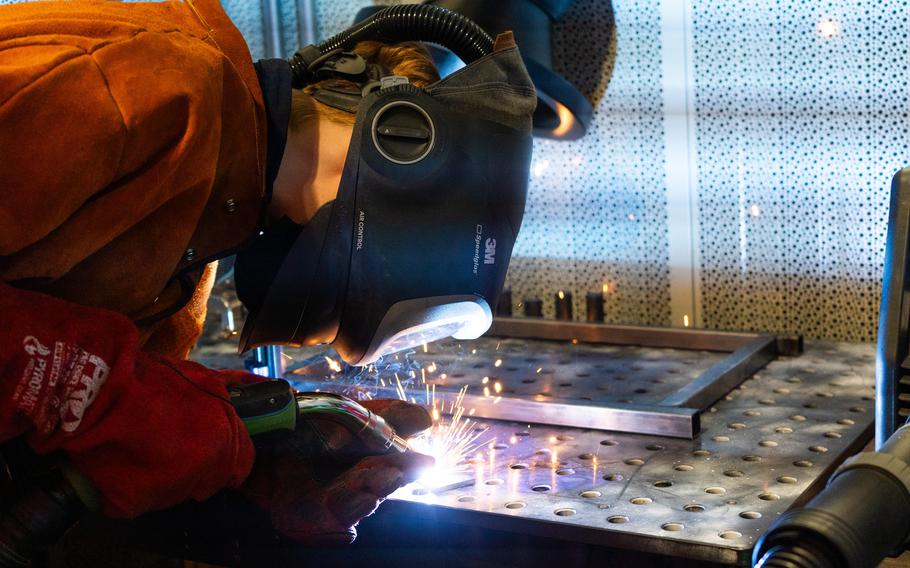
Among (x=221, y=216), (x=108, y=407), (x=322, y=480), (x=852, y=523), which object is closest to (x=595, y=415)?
(x=322, y=480)

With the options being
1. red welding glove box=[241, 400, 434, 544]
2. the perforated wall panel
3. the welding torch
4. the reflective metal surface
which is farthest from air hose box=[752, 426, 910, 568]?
the perforated wall panel

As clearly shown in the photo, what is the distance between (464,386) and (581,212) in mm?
653

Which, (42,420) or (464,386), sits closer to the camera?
(42,420)

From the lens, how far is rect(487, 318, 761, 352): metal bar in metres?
2.25

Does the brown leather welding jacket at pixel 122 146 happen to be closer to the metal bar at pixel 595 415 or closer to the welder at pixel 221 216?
the welder at pixel 221 216

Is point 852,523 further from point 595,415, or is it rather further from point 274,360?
point 274,360

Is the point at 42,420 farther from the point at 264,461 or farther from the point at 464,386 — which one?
the point at 464,386

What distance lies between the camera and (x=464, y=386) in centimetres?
204

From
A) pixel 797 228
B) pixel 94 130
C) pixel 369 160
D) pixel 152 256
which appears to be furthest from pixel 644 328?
pixel 94 130

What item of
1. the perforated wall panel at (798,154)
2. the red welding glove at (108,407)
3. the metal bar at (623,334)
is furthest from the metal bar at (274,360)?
the perforated wall panel at (798,154)

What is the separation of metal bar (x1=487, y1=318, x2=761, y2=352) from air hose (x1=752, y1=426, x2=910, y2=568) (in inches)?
54.4

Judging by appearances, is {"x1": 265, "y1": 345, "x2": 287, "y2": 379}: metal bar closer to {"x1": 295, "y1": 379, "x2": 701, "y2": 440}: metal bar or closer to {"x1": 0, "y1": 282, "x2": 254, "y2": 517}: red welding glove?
{"x1": 295, "y1": 379, "x2": 701, "y2": 440}: metal bar

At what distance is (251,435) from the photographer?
53.3 inches

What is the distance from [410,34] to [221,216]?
40 cm
